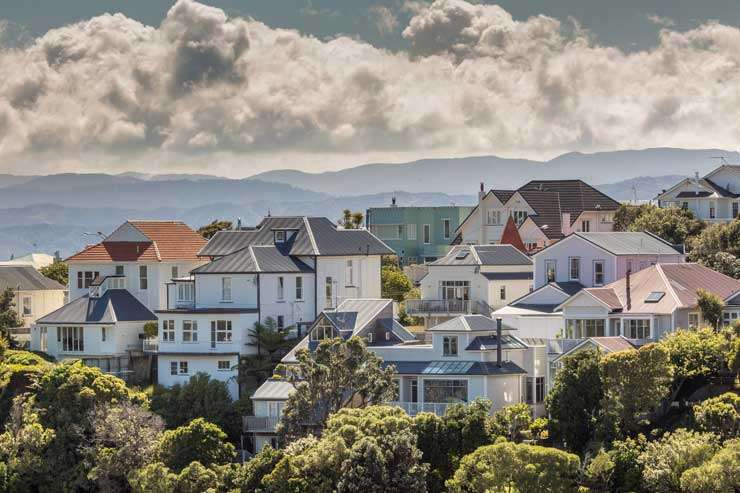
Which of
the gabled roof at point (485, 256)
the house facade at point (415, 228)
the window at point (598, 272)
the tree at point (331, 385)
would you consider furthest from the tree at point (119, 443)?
the house facade at point (415, 228)

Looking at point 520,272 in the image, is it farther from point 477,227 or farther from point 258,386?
point 477,227

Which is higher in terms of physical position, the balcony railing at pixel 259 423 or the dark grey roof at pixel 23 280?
the dark grey roof at pixel 23 280

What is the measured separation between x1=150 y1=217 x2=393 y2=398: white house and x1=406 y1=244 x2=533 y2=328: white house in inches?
158

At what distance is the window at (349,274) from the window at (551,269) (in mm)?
11115

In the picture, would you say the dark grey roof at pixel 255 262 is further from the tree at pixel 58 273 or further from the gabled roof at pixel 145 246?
the tree at pixel 58 273

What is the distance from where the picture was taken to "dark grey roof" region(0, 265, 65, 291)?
322 ft

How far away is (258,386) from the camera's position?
77188 mm

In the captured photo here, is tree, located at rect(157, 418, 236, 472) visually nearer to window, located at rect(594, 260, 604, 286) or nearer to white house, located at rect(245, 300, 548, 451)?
white house, located at rect(245, 300, 548, 451)

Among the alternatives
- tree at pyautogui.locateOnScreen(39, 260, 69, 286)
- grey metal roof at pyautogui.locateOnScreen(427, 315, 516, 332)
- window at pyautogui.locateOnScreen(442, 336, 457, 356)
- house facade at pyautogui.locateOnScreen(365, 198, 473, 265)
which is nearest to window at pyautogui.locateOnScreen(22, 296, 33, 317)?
tree at pyautogui.locateOnScreen(39, 260, 69, 286)

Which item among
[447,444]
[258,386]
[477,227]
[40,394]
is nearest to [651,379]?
[447,444]

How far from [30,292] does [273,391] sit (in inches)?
1219

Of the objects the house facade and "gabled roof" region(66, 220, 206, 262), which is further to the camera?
the house facade

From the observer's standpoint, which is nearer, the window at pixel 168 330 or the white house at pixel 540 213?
the window at pixel 168 330

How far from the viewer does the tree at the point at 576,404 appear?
62969mm
